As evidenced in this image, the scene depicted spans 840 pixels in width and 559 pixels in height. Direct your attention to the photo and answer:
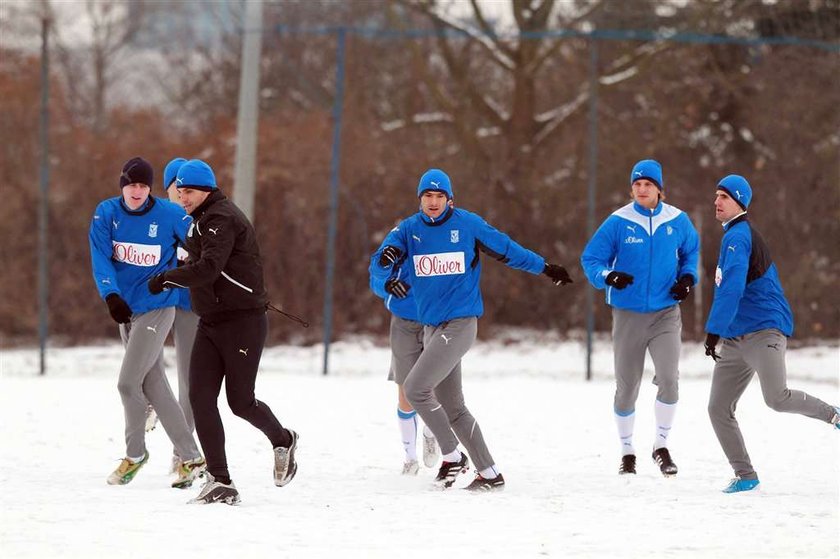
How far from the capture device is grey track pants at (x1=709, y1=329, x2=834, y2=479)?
25.5ft

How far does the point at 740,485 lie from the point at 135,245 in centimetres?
369

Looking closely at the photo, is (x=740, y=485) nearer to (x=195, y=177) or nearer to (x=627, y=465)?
(x=627, y=465)

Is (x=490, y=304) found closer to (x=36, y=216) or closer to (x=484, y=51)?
(x=484, y=51)

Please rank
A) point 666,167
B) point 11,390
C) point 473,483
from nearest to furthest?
1. point 473,483
2. point 11,390
3. point 666,167

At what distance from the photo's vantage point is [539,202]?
52.2ft

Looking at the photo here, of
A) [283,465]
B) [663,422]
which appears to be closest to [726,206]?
[663,422]

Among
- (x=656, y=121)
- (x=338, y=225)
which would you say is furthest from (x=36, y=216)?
(x=656, y=121)

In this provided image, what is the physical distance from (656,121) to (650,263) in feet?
26.1

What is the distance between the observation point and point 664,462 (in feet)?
28.4

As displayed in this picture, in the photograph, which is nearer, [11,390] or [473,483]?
[473,483]

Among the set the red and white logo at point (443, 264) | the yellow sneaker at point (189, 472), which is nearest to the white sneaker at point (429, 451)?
the red and white logo at point (443, 264)

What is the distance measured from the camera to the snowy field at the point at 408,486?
630 cm

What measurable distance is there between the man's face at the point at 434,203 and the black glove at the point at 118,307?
1.75 meters

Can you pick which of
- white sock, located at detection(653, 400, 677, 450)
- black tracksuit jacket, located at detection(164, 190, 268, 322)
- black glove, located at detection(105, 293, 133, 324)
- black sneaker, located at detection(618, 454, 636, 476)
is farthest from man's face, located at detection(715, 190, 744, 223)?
black glove, located at detection(105, 293, 133, 324)
